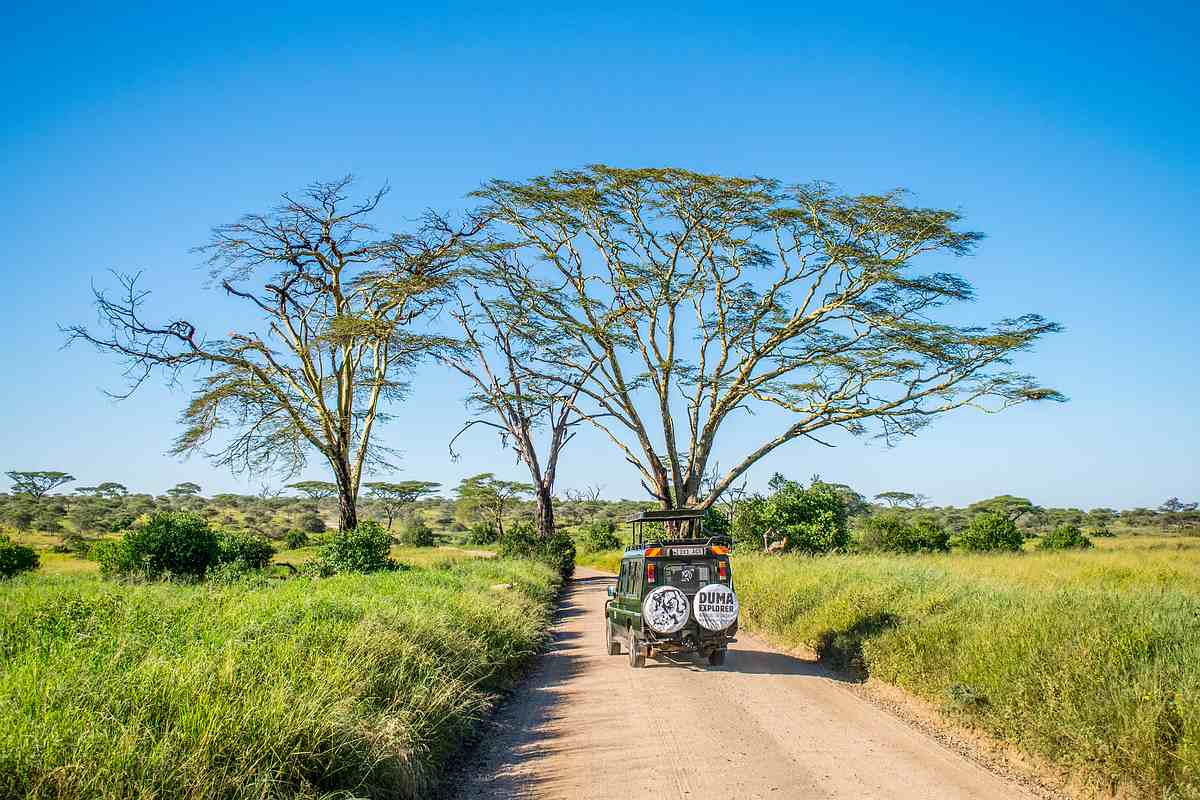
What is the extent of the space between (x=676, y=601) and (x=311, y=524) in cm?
6026

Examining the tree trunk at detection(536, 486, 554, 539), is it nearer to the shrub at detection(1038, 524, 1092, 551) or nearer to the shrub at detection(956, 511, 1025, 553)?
the shrub at detection(956, 511, 1025, 553)

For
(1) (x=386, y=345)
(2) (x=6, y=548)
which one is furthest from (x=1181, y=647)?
(1) (x=386, y=345)

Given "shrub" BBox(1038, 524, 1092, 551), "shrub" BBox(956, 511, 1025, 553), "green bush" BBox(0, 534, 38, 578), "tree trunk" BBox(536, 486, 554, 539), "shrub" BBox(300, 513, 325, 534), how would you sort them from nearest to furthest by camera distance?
"green bush" BBox(0, 534, 38, 578) < "shrub" BBox(1038, 524, 1092, 551) < "shrub" BBox(956, 511, 1025, 553) < "tree trunk" BBox(536, 486, 554, 539) < "shrub" BBox(300, 513, 325, 534)

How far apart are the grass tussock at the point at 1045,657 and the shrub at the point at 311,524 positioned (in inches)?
2104

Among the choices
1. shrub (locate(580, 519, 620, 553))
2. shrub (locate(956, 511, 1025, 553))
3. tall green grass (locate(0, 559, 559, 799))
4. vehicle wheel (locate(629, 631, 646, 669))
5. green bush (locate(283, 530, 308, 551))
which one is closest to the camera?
tall green grass (locate(0, 559, 559, 799))

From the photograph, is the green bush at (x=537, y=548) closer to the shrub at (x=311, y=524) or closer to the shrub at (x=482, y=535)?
the shrub at (x=482, y=535)

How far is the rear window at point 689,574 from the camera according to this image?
1153 centimetres

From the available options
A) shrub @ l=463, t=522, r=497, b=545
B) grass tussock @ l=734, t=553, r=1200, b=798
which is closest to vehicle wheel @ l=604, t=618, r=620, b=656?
grass tussock @ l=734, t=553, r=1200, b=798

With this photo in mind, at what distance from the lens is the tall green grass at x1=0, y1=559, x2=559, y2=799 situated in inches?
160

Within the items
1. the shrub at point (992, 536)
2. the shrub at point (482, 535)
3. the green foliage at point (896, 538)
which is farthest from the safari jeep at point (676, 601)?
the shrub at point (482, 535)

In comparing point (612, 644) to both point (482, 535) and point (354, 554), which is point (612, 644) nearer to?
point (354, 554)

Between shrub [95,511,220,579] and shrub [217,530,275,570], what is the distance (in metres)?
0.56

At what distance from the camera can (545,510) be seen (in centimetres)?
3356

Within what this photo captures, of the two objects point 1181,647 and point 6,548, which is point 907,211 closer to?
point 1181,647
